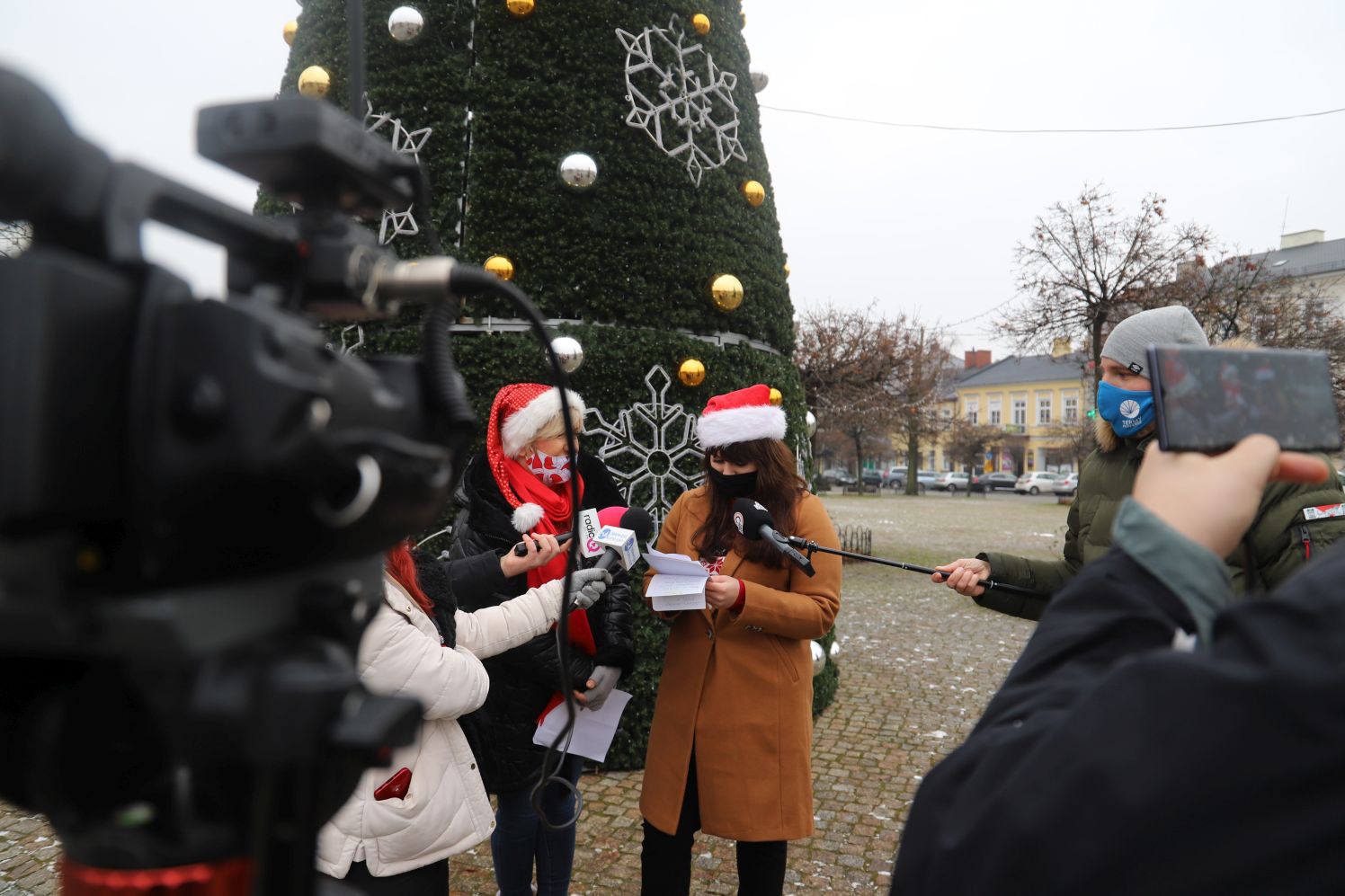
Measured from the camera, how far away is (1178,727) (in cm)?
75

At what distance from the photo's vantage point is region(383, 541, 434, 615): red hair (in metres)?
2.36

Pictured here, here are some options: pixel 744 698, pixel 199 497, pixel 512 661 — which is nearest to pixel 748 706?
pixel 744 698

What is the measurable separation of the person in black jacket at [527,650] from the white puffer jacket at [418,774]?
2.35 ft

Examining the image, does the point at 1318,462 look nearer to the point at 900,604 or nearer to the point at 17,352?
the point at 17,352

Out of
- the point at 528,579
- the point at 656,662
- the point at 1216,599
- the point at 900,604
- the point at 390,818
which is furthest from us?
the point at 900,604

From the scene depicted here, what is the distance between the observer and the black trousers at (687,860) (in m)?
2.94

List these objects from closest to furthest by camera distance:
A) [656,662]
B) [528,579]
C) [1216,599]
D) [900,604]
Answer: [1216,599], [528,579], [656,662], [900,604]

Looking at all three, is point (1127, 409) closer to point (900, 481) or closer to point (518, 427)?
point (518, 427)

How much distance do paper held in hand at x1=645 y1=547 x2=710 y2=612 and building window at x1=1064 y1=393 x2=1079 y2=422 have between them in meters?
59.7

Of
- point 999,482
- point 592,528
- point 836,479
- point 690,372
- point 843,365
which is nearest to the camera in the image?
point 592,528

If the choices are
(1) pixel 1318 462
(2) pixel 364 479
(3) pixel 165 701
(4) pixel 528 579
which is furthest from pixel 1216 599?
(4) pixel 528 579

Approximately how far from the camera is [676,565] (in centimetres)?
294

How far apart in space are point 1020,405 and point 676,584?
68.8m

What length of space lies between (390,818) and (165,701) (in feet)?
5.86
